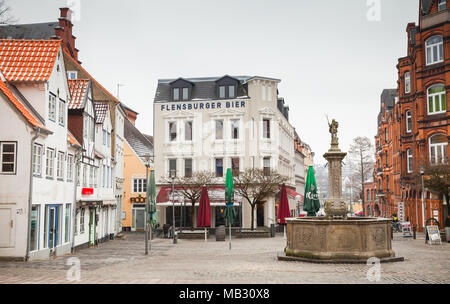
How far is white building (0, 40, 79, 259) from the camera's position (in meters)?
19.1

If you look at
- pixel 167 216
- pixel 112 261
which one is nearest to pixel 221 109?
pixel 167 216

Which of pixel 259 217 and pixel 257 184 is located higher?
pixel 257 184

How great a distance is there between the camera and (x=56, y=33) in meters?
48.0

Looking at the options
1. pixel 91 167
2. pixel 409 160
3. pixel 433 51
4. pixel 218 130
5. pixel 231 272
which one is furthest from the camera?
→ pixel 409 160

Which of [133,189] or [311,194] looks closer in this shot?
[311,194]

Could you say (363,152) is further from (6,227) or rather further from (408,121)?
(6,227)

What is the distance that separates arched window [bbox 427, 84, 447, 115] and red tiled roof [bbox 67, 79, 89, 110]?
27.1 metres

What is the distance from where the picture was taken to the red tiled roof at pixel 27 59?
20.8m

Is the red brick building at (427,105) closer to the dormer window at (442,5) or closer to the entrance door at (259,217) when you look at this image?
the dormer window at (442,5)

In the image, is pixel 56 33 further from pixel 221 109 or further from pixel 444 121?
pixel 444 121

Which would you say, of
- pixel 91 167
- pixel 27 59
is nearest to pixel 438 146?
pixel 91 167

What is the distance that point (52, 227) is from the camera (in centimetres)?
2212

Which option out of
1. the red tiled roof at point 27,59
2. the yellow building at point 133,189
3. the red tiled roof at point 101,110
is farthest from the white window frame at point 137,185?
the red tiled roof at point 27,59

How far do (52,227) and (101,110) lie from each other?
1152 centimetres
